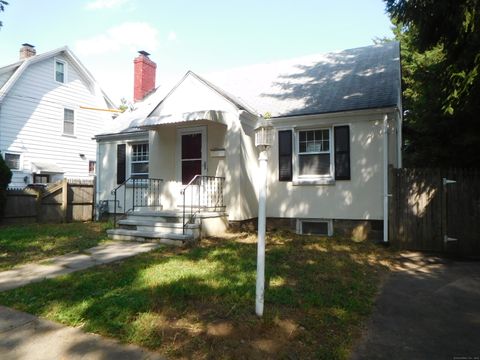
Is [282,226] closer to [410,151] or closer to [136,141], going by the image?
[136,141]

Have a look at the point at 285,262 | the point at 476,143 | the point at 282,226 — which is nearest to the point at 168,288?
the point at 285,262

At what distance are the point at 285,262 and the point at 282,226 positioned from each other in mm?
3891

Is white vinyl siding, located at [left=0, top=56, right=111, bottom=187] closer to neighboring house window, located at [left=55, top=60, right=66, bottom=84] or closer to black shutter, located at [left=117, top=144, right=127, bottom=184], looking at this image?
neighboring house window, located at [left=55, top=60, right=66, bottom=84]

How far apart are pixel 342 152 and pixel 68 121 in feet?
53.0

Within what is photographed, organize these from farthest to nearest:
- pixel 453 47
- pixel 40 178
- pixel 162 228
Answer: pixel 40 178, pixel 162 228, pixel 453 47

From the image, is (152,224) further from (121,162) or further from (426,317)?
(426,317)

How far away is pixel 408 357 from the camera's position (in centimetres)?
323

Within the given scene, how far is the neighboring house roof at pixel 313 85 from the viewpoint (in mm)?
9727

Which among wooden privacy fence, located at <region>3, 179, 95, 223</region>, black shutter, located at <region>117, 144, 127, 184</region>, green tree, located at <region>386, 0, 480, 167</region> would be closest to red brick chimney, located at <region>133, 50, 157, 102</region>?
black shutter, located at <region>117, 144, 127, 184</region>

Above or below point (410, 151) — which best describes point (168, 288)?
below

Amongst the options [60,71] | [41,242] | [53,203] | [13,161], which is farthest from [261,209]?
[60,71]

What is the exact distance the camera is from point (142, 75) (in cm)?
1641

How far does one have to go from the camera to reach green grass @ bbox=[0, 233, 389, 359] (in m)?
3.35

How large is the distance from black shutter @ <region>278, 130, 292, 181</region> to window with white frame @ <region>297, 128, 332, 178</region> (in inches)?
10.0
